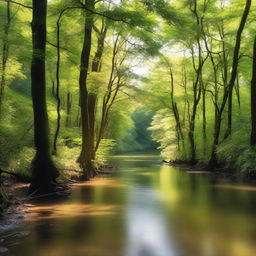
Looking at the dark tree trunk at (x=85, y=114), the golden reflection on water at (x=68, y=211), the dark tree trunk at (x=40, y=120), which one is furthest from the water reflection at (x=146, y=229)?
the dark tree trunk at (x=85, y=114)

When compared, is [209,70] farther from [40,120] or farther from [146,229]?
[146,229]

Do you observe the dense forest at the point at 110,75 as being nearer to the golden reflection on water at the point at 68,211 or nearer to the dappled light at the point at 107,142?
the dappled light at the point at 107,142

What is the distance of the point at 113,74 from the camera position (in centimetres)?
2183

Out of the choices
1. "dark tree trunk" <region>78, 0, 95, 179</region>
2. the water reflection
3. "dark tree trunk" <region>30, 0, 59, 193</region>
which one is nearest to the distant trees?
"dark tree trunk" <region>78, 0, 95, 179</region>

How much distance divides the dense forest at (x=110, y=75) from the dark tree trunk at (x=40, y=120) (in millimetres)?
32

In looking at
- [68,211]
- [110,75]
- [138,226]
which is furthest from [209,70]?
[138,226]

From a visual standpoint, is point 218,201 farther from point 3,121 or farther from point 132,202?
point 3,121

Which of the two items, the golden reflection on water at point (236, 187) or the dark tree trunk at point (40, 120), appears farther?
the golden reflection on water at point (236, 187)

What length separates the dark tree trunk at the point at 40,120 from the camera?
11.6 metres

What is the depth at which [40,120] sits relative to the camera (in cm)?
1173

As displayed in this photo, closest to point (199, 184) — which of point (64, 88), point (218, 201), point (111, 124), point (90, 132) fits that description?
point (218, 201)

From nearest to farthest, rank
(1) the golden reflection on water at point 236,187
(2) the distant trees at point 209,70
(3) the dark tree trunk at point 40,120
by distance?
(3) the dark tree trunk at point 40,120 → (1) the golden reflection on water at point 236,187 → (2) the distant trees at point 209,70

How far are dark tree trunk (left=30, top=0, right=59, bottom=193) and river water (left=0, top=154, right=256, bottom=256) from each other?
1.09m

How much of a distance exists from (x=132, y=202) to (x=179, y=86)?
2116 cm
